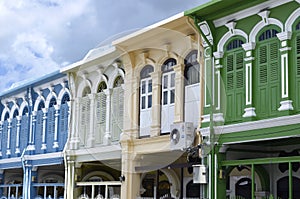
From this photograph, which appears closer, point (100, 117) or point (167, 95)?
point (167, 95)

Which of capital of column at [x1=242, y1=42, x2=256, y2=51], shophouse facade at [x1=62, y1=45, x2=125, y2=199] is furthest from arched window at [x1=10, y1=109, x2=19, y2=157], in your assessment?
capital of column at [x1=242, y1=42, x2=256, y2=51]

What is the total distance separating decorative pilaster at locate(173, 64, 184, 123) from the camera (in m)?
13.5

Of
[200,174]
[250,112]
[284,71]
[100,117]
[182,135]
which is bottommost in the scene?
[200,174]

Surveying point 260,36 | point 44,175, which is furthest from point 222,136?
point 44,175

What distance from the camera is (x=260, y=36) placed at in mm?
11633

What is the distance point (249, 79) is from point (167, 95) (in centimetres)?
289

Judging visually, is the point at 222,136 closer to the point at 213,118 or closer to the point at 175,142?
the point at 213,118

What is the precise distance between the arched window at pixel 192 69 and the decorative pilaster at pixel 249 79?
174cm

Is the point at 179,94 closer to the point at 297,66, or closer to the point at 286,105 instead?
the point at 286,105

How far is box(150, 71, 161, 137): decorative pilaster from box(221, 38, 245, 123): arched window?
2380 mm

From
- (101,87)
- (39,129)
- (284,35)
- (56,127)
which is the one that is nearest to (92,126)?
(101,87)

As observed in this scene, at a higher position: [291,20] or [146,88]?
[291,20]

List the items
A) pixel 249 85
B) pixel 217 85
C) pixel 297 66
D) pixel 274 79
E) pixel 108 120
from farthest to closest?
pixel 108 120, pixel 217 85, pixel 249 85, pixel 274 79, pixel 297 66

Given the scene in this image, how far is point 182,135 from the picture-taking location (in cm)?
1288
